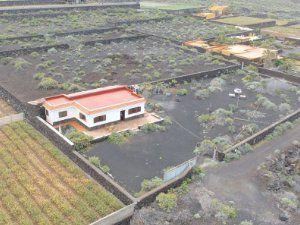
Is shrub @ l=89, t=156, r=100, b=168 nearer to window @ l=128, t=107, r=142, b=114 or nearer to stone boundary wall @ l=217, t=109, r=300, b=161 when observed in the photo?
window @ l=128, t=107, r=142, b=114

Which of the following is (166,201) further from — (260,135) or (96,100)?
(96,100)

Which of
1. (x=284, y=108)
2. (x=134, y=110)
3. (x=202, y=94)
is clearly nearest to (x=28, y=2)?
(x=202, y=94)

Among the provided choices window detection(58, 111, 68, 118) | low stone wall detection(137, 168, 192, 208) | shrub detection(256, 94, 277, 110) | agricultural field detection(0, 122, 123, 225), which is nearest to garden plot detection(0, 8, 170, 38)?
window detection(58, 111, 68, 118)

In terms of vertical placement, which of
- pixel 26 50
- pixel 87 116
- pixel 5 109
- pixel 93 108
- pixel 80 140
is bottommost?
pixel 5 109

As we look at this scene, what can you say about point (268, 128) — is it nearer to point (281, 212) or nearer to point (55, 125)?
point (281, 212)

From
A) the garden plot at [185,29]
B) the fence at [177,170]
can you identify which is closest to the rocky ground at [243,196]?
the fence at [177,170]
